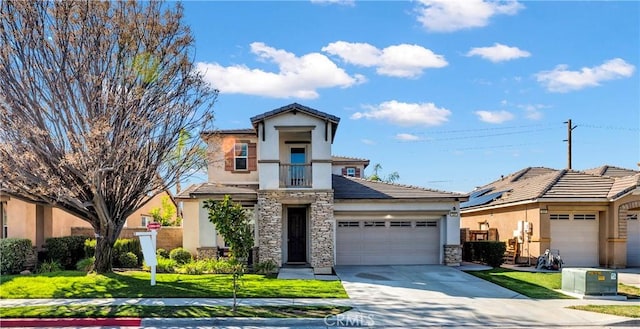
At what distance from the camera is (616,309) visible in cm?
1173

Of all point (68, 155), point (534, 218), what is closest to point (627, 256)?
point (534, 218)

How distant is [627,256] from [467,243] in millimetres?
6971

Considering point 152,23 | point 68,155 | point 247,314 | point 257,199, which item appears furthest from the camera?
point 257,199

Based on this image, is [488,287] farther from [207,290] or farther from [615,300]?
[207,290]

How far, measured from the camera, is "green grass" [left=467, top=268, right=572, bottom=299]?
1397cm

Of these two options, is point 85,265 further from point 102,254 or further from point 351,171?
point 351,171

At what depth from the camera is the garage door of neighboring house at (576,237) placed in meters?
21.2

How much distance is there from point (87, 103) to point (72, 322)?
741 cm

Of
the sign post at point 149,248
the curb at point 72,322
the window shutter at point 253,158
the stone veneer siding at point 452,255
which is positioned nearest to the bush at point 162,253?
the window shutter at point 253,158

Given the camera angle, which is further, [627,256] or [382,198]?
[627,256]

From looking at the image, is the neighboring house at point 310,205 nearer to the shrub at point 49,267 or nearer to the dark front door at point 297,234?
the dark front door at point 297,234

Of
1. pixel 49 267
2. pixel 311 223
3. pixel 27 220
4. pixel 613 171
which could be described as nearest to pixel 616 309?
pixel 311 223

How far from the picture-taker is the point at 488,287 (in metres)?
15.0

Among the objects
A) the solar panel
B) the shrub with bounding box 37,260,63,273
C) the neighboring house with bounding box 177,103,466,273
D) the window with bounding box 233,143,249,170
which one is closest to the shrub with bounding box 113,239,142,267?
the shrub with bounding box 37,260,63,273
